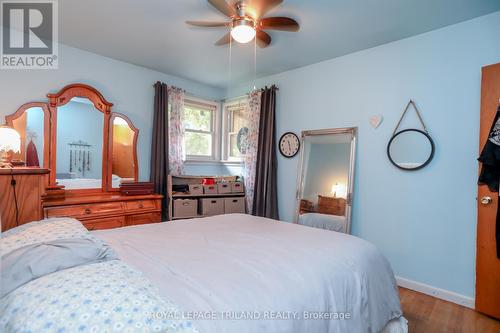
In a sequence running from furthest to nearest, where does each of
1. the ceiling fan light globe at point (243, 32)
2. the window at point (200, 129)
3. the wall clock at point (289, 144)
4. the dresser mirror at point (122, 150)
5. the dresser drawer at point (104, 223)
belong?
the window at point (200, 129) < the wall clock at point (289, 144) < the dresser mirror at point (122, 150) < the dresser drawer at point (104, 223) < the ceiling fan light globe at point (243, 32)

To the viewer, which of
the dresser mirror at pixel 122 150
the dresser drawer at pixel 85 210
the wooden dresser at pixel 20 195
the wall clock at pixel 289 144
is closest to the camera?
the wooden dresser at pixel 20 195

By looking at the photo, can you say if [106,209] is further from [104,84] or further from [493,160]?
[493,160]

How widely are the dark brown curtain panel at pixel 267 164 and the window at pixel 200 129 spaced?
100cm

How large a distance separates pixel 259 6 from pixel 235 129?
2561 mm

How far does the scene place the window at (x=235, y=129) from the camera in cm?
415

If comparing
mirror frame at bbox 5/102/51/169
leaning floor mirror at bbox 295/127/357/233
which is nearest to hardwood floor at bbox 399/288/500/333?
leaning floor mirror at bbox 295/127/357/233

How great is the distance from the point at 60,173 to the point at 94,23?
158cm

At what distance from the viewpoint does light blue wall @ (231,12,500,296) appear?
2230mm

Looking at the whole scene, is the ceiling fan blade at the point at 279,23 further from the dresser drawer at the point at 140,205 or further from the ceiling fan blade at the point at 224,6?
the dresser drawer at the point at 140,205

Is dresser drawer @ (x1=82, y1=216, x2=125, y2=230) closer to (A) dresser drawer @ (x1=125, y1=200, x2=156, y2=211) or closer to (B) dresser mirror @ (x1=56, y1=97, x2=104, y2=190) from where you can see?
(A) dresser drawer @ (x1=125, y1=200, x2=156, y2=211)

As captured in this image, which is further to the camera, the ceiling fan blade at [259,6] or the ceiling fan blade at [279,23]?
the ceiling fan blade at [279,23]

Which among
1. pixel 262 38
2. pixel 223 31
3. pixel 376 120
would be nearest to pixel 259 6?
pixel 262 38

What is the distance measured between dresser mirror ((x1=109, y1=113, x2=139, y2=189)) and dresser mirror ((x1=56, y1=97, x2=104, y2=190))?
0.13 metres

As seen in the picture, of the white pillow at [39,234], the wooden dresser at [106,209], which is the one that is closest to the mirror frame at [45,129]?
the wooden dresser at [106,209]
